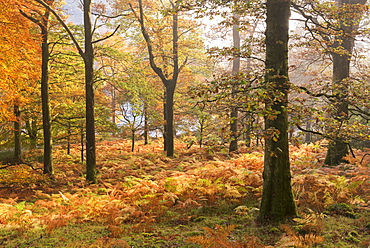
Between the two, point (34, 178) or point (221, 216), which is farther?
point (34, 178)

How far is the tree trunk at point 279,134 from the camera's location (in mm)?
4414

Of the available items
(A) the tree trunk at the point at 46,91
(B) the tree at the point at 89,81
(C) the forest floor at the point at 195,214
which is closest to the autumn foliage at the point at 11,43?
→ (A) the tree trunk at the point at 46,91

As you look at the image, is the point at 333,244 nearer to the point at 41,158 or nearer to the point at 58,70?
the point at 58,70

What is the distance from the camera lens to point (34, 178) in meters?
9.97

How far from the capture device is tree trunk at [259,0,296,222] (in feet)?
14.5

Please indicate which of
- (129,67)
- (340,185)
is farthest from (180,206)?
(129,67)

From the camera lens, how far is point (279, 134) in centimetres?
441

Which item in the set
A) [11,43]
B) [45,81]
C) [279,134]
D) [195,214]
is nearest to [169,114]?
[45,81]

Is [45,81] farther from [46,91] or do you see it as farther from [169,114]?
[169,114]

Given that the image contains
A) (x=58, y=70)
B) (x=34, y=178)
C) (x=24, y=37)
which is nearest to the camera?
(x=24, y=37)

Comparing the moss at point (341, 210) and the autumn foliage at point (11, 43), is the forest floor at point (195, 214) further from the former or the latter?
the autumn foliage at point (11, 43)

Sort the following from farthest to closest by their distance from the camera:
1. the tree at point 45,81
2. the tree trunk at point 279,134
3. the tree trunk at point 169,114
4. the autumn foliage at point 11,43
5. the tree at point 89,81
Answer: the tree trunk at point 169,114
the tree at point 45,81
the tree at point 89,81
the autumn foliage at point 11,43
the tree trunk at point 279,134

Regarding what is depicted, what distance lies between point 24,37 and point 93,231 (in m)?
7.62

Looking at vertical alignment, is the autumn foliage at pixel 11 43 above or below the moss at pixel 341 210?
above
